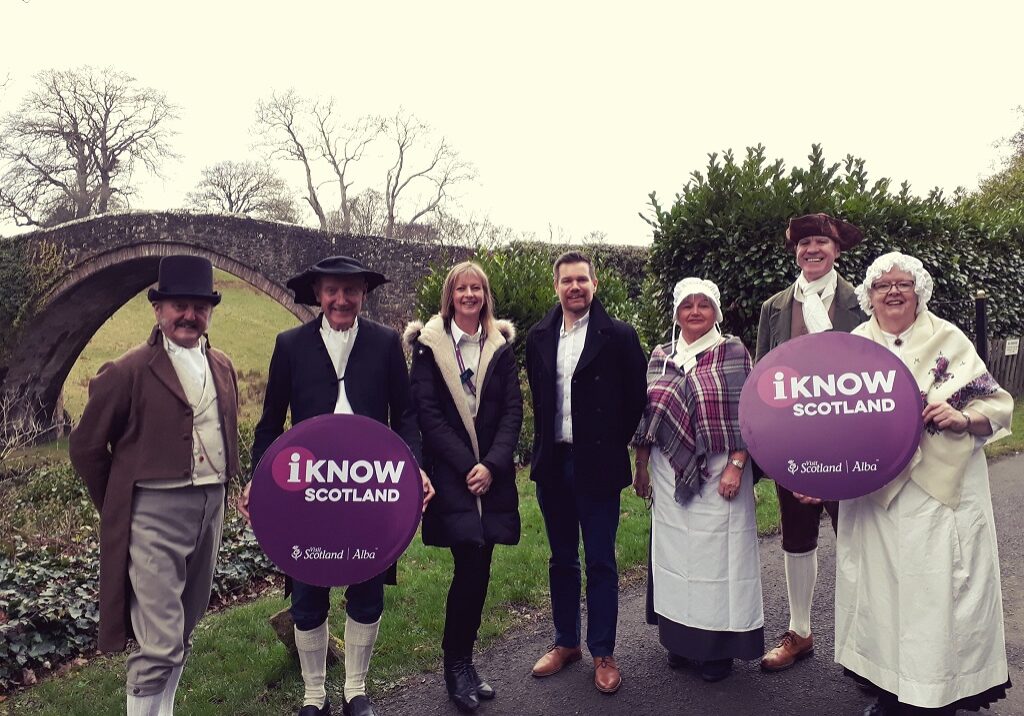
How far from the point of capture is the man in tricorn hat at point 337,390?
9.63ft

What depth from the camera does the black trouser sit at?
10.2ft

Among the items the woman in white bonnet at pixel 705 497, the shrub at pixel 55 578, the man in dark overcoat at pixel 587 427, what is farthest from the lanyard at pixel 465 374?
the shrub at pixel 55 578

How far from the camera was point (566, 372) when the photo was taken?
130 inches

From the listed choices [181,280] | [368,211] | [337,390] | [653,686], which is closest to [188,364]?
[181,280]

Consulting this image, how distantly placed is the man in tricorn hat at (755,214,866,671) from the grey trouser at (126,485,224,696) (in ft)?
8.51

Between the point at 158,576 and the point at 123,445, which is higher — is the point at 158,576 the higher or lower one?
the lower one

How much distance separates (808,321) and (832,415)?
33.8 inches

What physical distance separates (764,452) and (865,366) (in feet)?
1.61

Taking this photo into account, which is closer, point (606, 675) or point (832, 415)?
point (832, 415)

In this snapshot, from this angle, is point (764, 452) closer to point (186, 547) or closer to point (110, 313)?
point (186, 547)

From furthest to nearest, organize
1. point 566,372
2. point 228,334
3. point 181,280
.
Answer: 1. point 228,334
2. point 566,372
3. point 181,280

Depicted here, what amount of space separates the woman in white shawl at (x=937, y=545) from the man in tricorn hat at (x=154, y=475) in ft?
8.50

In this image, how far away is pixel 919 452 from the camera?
8.91 ft

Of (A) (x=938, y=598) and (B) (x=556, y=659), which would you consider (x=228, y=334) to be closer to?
(B) (x=556, y=659)
